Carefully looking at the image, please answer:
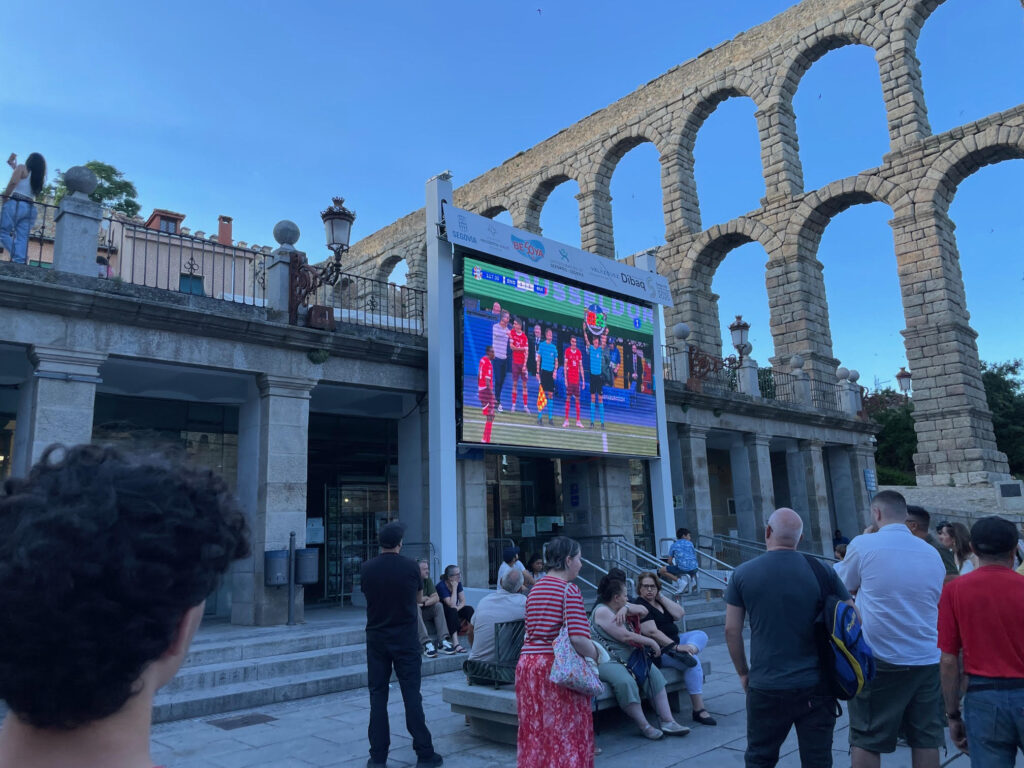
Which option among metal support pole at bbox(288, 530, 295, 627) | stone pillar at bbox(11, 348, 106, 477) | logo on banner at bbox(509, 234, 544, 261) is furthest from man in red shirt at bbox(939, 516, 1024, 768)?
logo on banner at bbox(509, 234, 544, 261)

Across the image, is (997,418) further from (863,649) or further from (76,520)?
(76,520)

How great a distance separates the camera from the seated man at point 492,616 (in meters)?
6.52

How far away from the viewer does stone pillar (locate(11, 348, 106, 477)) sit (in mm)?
9039

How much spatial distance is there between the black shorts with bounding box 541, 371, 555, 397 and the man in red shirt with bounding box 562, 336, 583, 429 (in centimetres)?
39

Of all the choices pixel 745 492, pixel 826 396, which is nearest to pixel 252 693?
pixel 745 492

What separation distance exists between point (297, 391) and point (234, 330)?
1347 millimetres

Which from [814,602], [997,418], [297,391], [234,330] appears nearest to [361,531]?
[297,391]

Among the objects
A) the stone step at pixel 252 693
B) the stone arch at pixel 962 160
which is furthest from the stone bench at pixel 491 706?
the stone arch at pixel 962 160

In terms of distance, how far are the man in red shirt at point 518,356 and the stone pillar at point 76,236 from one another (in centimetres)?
659

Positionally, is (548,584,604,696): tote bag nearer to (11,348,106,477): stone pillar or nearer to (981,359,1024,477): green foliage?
(11,348,106,477): stone pillar

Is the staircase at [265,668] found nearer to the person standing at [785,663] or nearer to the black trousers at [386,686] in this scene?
the black trousers at [386,686]

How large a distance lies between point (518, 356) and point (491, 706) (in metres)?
7.88

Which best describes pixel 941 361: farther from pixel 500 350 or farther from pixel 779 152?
pixel 500 350

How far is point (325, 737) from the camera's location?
6.44 metres
